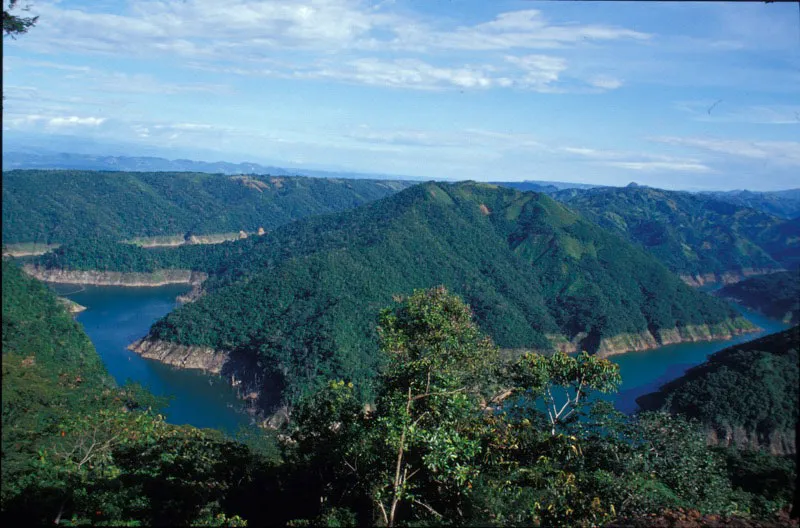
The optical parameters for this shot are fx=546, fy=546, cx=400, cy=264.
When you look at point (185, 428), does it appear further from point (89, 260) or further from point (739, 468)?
point (89, 260)

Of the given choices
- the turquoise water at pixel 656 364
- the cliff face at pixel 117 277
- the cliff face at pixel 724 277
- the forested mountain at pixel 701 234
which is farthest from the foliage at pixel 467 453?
the forested mountain at pixel 701 234

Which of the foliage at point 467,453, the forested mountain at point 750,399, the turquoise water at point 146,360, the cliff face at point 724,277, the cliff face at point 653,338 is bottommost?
the turquoise water at point 146,360

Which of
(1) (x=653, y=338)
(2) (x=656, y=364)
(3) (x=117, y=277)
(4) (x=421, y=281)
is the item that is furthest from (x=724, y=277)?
(3) (x=117, y=277)

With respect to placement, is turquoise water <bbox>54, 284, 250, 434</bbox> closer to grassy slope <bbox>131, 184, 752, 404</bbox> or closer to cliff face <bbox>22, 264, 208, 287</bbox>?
cliff face <bbox>22, 264, 208, 287</bbox>

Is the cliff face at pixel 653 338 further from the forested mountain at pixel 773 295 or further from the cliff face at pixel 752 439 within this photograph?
the cliff face at pixel 752 439

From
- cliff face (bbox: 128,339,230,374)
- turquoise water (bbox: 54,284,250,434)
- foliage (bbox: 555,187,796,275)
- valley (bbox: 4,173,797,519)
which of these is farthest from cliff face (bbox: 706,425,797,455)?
foliage (bbox: 555,187,796,275)

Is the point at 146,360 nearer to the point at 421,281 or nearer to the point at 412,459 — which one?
the point at 421,281
